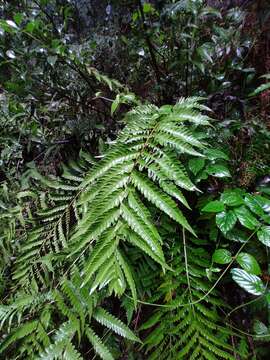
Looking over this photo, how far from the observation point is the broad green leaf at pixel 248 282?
821 mm

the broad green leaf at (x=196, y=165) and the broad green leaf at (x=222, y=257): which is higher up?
the broad green leaf at (x=196, y=165)

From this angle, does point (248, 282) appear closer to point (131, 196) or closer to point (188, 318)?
point (188, 318)

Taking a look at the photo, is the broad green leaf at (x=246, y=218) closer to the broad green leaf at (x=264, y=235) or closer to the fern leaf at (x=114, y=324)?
the broad green leaf at (x=264, y=235)

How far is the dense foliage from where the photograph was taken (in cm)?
82

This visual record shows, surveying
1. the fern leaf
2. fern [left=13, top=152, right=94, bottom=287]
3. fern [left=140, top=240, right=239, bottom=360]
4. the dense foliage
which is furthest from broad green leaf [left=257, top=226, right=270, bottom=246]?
fern [left=13, top=152, right=94, bottom=287]


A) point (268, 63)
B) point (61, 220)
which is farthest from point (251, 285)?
point (268, 63)

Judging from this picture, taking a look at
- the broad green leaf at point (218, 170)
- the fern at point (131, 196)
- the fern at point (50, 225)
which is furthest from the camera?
the fern at point (50, 225)

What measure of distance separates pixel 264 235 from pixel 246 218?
2.7 inches

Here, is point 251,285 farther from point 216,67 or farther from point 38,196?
point 216,67

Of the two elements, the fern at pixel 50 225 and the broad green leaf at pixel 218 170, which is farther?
the fern at pixel 50 225

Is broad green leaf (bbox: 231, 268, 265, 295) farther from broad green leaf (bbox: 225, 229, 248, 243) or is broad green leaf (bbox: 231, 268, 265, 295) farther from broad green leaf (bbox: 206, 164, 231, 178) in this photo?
broad green leaf (bbox: 206, 164, 231, 178)

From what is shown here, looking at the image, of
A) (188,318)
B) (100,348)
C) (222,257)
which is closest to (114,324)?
(100,348)

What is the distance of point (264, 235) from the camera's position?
839mm

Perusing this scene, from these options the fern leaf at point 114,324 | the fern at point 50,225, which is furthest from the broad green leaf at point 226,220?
the fern at point 50,225
